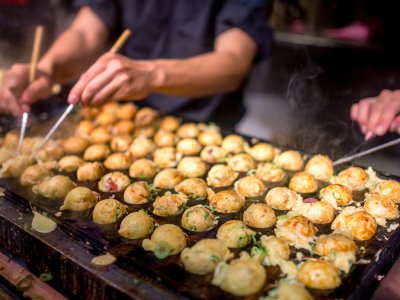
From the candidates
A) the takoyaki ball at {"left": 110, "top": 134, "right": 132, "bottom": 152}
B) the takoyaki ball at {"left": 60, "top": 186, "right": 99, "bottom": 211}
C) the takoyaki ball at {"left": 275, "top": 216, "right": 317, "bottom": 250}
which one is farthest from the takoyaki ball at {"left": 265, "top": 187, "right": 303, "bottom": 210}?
the takoyaki ball at {"left": 110, "top": 134, "right": 132, "bottom": 152}

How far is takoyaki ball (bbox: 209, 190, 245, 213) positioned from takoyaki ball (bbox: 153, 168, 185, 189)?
30cm

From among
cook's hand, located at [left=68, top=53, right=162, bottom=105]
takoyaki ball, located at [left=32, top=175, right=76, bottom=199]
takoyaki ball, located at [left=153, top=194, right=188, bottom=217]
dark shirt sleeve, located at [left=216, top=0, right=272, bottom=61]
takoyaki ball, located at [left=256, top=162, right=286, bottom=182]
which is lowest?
takoyaki ball, located at [left=32, top=175, right=76, bottom=199]

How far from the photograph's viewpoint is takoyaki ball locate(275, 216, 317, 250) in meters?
1.97

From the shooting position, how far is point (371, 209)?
2.19 m

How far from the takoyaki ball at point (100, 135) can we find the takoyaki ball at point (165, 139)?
13.8 inches

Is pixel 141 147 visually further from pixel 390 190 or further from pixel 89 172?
pixel 390 190

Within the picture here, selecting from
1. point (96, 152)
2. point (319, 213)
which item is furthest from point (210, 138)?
point (319, 213)

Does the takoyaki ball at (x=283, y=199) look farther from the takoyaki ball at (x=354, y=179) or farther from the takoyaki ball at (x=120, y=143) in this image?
the takoyaki ball at (x=120, y=143)

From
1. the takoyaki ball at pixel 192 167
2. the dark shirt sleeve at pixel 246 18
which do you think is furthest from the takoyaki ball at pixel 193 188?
the dark shirt sleeve at pixel 246 18

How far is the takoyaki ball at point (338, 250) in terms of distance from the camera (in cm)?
179

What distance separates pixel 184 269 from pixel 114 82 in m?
1.21

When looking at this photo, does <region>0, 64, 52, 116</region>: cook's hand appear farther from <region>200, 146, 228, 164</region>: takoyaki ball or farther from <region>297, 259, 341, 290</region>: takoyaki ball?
<region>297, 259, 341, 290</region>: takoyaki ball

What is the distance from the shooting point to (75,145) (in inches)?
118

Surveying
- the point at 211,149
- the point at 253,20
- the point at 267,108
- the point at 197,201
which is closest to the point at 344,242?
the point at 197,201
